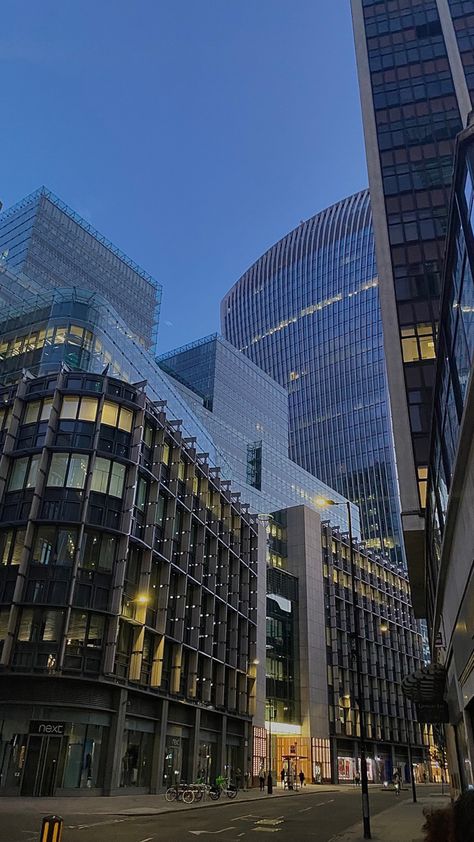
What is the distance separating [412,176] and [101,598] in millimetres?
34977

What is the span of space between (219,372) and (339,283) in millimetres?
100427

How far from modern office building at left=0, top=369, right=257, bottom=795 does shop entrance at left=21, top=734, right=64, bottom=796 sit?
2.2 inches

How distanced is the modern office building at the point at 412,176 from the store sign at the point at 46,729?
21.5m

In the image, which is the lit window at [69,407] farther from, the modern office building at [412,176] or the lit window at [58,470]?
the modern office building at [412,176]

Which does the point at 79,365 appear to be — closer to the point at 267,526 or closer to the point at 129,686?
the point at 129,686

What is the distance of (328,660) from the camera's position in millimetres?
80625

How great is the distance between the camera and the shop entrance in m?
32.1

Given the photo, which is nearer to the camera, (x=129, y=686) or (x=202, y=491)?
(x=129, y=686)

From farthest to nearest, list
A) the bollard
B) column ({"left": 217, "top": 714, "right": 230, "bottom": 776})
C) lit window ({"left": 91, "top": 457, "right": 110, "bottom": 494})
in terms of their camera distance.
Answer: column ({"left": 217, "top": 714, "right": 230, "bottom": 776}) → lit window ({"left": 91, "top": 457, "right": 110, "bottom": 494}) → the bollard

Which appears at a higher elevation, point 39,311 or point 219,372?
point 219,372

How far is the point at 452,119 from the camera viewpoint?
45.4 metres

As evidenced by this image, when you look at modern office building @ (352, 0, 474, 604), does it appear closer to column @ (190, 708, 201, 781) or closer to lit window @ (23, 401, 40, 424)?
column @ (190, 708, 201, 781)

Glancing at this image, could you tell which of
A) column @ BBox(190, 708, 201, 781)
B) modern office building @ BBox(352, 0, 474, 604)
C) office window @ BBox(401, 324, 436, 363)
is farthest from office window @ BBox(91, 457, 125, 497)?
office window @ BBox(401, 324, 436, 363)

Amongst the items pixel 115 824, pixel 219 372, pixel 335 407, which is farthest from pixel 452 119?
pixel 335 407
